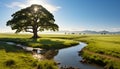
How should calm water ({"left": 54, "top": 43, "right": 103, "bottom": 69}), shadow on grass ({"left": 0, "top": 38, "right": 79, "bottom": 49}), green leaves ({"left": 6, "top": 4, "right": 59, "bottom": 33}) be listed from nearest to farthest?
calm water ({"left": 54, "top": 43, "right": 103, "bottom": 69}) < shadow on grass ({"left": 0, "top": 38, "right": 79, "bottom": 49}) < green leaves ({"left": 6, "top": 4, "right": 59, "bottom": 33})

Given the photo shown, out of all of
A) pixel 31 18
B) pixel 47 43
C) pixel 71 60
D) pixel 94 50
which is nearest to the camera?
pixel 71 60

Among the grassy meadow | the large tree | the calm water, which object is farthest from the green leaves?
the calm water

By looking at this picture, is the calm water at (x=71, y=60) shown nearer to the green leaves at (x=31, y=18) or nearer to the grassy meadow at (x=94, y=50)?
the grassy meadow at (x=94, y=50)

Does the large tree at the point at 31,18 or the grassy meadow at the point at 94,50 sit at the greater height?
the large tree at the point at 31,18

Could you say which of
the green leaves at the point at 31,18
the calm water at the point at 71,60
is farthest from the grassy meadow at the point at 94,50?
the green leaves at the point at 31,18

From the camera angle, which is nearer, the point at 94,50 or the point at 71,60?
the point at 71,60

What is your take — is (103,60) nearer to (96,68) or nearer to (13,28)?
(96,68)

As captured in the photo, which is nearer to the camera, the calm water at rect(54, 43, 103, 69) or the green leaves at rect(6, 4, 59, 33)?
the calm water at rect(54, 43, 103, 69)

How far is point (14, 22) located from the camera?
92625 millimetres

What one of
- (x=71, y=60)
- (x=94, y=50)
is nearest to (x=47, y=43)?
(x=94, y=50)

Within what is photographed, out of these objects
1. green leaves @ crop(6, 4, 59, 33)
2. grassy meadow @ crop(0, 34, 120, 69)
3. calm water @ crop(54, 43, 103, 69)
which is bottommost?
calm water @ crop(54, 43, 103, 69)

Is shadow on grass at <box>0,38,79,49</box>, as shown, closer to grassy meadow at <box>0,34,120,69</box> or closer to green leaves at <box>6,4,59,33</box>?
grassy meadow at <box>0,34,120,69</box>

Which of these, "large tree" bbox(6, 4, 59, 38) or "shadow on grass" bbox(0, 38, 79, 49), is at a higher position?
"large tree" bbox(6, 4, 59, 38)

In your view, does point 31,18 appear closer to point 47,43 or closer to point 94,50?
point 47,43
